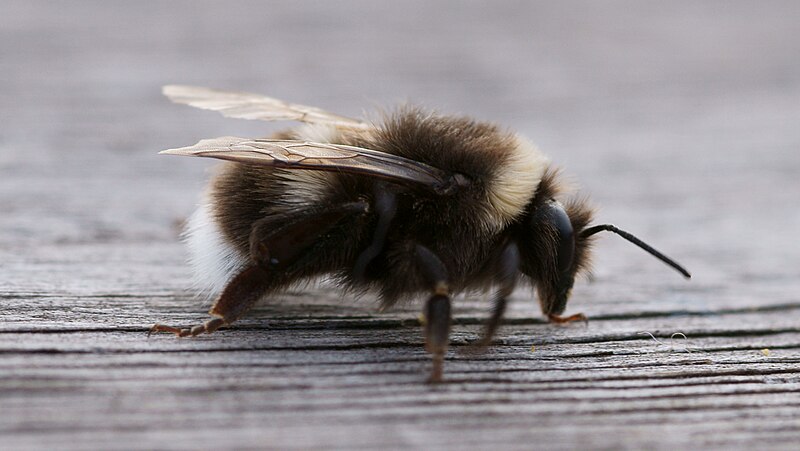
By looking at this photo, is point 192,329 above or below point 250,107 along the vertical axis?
below

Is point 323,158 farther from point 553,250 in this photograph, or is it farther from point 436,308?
point 553,250

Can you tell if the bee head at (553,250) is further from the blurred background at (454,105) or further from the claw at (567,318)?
the blurred background at (454,105)

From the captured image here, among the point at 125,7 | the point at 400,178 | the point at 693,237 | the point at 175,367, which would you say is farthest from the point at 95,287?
the point at 125,7

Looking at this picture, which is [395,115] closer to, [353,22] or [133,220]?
[133,220]

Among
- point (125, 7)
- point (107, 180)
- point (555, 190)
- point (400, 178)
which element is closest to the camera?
point (400, 178)

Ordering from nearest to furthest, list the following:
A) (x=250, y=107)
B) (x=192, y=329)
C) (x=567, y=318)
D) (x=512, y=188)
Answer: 1. (x=192, y=329)
2. (x=512, y=188)
3. (x=567, y=318)
4. (x=250, y=107)

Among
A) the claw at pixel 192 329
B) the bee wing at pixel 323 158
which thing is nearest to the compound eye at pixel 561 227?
the bee wing at pixel 323 158

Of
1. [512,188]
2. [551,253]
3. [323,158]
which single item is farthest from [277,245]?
[551,253]
